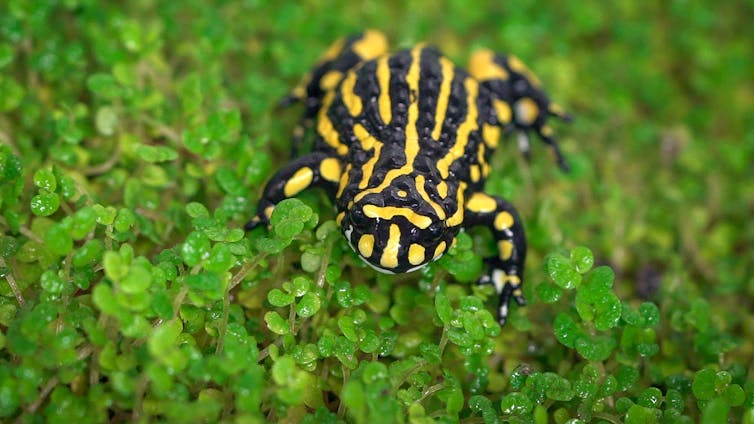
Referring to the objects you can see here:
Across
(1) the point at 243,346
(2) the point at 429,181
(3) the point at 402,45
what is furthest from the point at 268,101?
(1) the point at 243,346

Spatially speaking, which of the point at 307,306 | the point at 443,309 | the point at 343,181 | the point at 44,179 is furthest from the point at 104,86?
the point at 443,309

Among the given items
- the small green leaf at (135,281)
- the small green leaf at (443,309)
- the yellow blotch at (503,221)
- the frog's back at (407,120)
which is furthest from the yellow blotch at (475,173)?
the small green leaf at (135,281)

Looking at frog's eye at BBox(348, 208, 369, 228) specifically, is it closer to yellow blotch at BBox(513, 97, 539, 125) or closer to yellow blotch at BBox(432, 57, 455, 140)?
yellow blotch at BBox(432, 57, 455, 140)

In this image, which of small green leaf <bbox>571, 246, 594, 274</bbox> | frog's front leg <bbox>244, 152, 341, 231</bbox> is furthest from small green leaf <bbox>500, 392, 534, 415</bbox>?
frog's front leg <bbox>244, 152, 341, 231</bbox>

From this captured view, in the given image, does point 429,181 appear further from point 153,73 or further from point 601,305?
point 153,73

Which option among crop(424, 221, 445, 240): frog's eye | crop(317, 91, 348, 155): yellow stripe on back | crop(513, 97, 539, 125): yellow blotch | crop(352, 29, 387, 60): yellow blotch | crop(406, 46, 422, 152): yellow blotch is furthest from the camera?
crop(513, 97, 539, 125): yellow blotch

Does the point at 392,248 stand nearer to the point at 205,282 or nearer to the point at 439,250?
the point at 439,250

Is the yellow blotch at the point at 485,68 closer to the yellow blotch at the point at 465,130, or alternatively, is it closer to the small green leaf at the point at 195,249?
the yellow blotch at the point at 465,130
